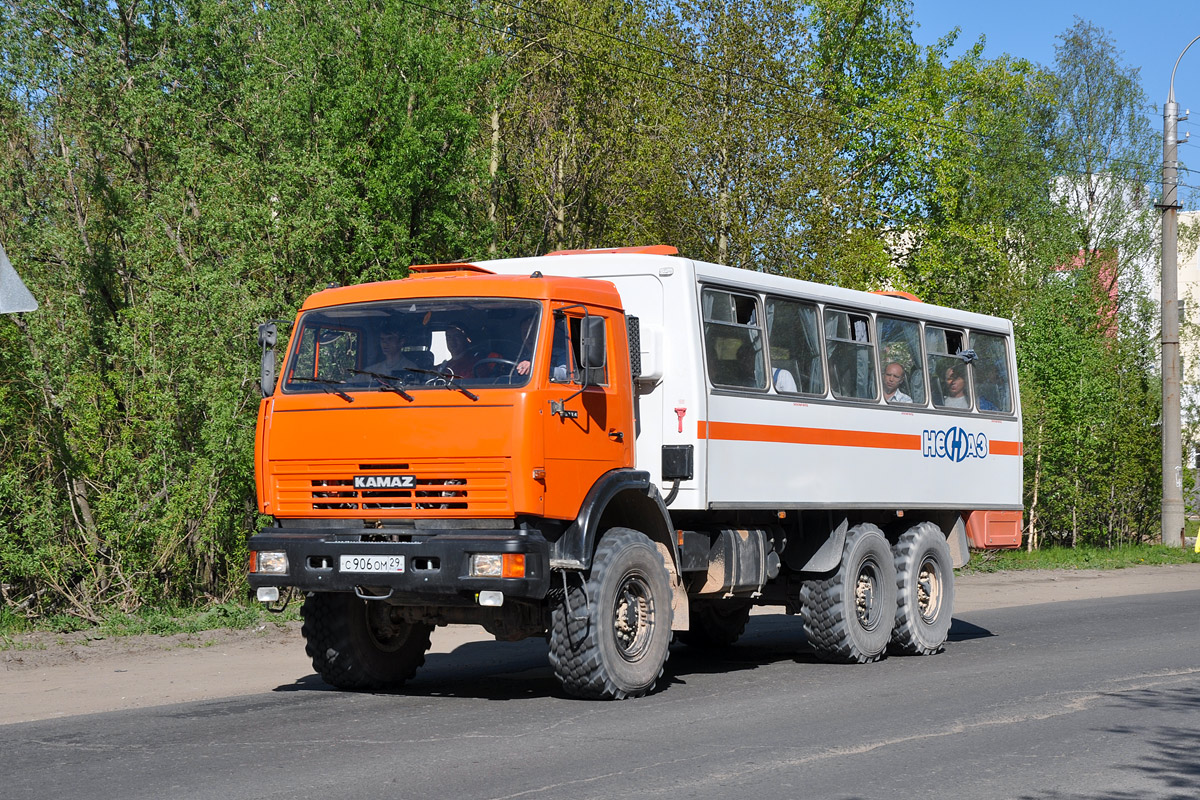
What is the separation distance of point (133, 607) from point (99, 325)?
3617 mm

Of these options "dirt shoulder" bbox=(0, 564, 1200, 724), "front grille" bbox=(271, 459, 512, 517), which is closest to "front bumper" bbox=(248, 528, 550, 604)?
"front grille" bbox=(271, 459, 512, 517)

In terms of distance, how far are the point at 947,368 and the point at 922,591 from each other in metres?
2.29

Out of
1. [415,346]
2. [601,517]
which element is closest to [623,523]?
[601,517]

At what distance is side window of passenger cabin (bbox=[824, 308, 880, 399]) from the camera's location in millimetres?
12578

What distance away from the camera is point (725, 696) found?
34.0 feet

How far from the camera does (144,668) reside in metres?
12.2

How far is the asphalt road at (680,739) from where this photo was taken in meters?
6.97

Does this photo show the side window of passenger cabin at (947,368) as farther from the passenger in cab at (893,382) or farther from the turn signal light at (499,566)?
the turn signal light at (499,566)

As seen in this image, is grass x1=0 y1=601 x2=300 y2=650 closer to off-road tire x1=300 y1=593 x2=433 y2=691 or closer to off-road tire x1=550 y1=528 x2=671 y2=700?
off-road tire x1=300 y1=593 x2=433 y2=691

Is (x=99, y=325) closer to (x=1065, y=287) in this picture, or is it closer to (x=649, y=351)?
(x=649, y=351)

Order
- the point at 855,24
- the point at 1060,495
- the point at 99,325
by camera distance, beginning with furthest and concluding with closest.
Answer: the point at 855,24 < the point at 1060,495 < the point at 99,325

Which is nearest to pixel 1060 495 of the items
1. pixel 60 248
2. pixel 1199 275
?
pixel 60 248

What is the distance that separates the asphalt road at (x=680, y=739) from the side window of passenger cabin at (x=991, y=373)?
3445 millimetres

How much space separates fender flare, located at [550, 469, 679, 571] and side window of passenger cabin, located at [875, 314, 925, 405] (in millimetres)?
3586
